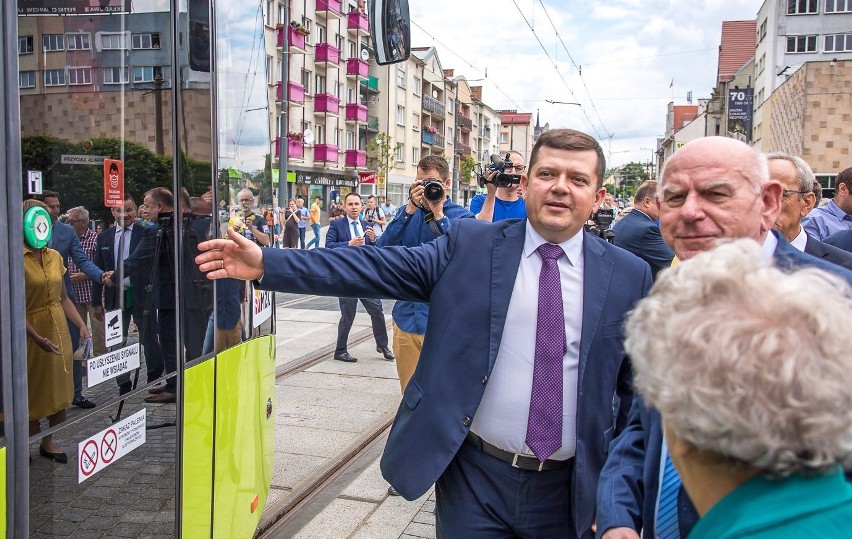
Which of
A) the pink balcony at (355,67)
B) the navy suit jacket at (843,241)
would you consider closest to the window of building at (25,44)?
the navy suit jacket at (843,241)

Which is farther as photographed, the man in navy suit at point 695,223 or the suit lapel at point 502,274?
the suit lapel at point 502,274

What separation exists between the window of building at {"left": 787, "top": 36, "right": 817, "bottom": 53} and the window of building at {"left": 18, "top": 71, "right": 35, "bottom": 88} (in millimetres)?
55151

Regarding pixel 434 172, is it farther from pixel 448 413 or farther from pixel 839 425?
pixel 839 425

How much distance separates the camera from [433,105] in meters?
63.7

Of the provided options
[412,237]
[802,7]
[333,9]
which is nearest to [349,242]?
[412,237]

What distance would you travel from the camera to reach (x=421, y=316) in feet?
16.8

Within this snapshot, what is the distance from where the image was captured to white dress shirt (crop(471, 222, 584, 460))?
2393mm

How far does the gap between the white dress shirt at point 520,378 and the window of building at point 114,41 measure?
4.67 ft

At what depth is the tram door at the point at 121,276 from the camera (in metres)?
1.76

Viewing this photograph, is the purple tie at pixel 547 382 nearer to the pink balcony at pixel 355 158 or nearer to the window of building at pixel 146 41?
the window of building at pixel 146 41

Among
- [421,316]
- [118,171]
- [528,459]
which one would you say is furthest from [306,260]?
[421,316]

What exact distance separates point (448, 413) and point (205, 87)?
56.5 inches

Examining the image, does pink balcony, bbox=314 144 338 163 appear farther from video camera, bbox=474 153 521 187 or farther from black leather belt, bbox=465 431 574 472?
black leather belt, bbox=465 431 574 472

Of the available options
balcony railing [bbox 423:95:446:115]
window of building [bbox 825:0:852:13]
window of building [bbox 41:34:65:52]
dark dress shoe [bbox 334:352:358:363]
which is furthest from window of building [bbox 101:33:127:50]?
balcony railing [bbox 423:95:446:115]
